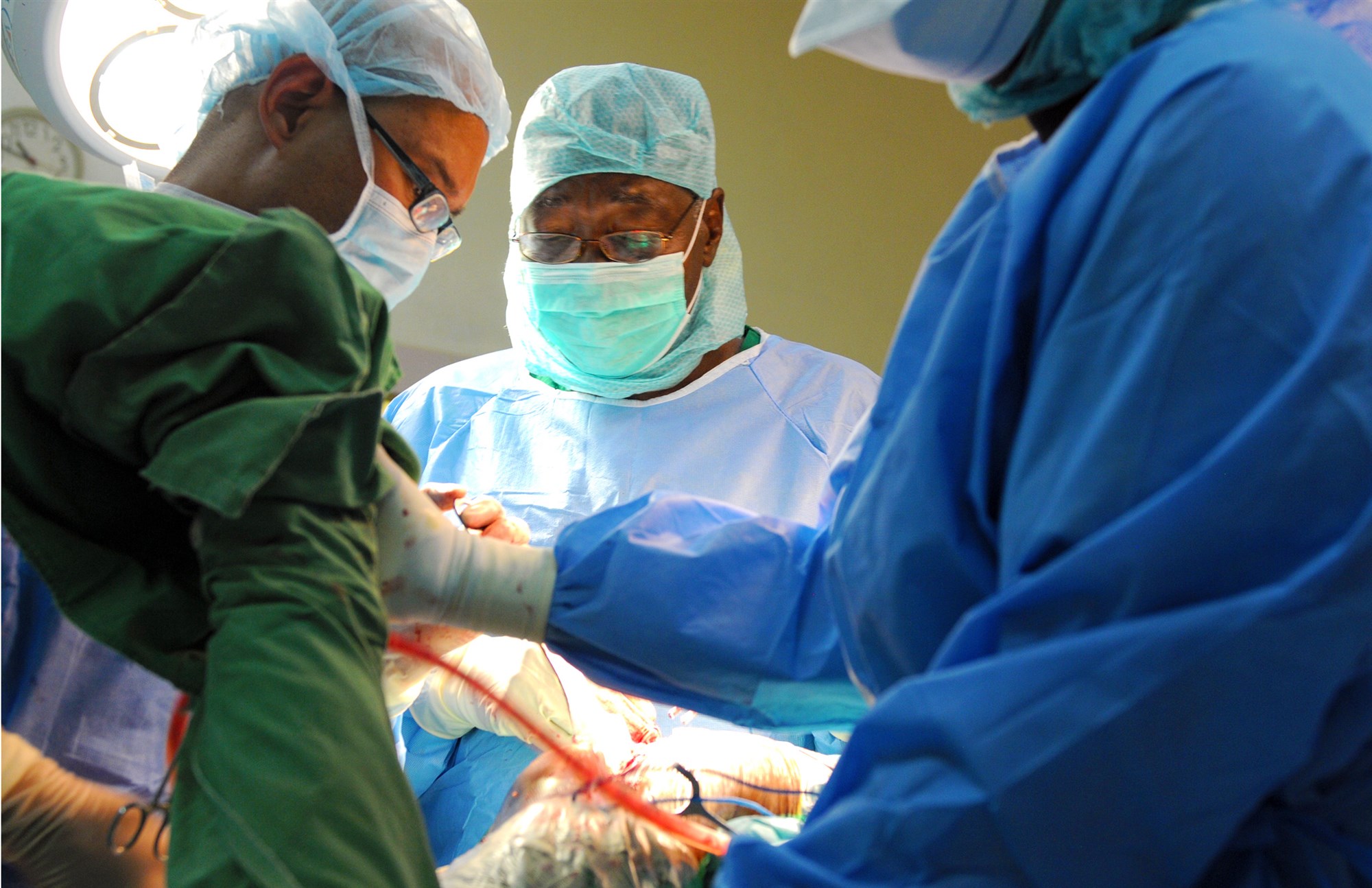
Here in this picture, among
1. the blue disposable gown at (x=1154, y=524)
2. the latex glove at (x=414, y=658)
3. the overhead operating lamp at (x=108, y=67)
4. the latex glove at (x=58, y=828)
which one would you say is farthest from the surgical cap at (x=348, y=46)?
the blue disposable gown at (x=1154, y=524)

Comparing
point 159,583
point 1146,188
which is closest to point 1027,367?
point 1146,188

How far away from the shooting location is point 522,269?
2.36m

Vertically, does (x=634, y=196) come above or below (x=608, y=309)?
above

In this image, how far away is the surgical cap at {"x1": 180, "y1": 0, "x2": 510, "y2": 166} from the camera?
1593mm

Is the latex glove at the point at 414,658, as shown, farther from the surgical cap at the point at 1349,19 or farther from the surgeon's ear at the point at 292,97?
the surgical cap at the point at 1349,19

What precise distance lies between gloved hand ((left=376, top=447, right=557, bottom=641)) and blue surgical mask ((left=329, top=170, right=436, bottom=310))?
0.52 m

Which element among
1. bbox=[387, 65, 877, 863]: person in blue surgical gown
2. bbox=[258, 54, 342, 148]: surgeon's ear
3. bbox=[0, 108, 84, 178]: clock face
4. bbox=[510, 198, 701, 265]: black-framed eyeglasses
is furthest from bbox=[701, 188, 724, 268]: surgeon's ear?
bbox=[0, 108, 84, 178]: clock face

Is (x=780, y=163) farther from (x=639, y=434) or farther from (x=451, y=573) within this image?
(x=451, y=573)

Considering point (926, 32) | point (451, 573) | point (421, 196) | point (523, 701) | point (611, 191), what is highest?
point (926, 32)

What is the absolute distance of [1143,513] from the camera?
2.51ft

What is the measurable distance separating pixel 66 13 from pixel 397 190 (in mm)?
668

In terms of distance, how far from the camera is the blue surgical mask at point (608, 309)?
230 cm

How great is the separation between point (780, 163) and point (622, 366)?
1627 millimetres

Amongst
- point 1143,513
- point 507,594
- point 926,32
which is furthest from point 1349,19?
point 507,594
